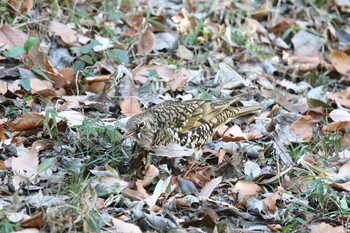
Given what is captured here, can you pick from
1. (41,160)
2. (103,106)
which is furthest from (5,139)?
(103,106)

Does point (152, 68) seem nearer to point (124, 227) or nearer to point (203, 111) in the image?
point (203, 111)

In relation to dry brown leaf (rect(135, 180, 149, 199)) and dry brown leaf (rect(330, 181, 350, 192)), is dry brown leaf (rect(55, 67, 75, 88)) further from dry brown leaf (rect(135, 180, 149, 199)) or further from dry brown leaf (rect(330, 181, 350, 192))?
dry brown leaf (rect(330, 181, 350, 192))

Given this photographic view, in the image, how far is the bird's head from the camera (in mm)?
5137

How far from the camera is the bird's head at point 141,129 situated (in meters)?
5.14

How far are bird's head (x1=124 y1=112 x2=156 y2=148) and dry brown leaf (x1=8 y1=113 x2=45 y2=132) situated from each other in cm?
76

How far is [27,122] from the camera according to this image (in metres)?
5.64

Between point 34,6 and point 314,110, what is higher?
point 34,6

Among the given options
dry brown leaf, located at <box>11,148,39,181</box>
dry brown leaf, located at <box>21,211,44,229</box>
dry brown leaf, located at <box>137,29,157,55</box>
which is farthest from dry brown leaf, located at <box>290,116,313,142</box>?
dry brown leaf, located at <box>21,211,44,229</box>

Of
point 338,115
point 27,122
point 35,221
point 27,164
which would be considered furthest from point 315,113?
point 35,221

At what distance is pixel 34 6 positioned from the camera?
24.1 ft

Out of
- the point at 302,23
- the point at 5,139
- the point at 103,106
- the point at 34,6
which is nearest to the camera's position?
the point at 5,139

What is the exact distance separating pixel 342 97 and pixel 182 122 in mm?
2147

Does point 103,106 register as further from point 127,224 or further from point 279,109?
point 127,224

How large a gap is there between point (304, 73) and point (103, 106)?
8.57ft
